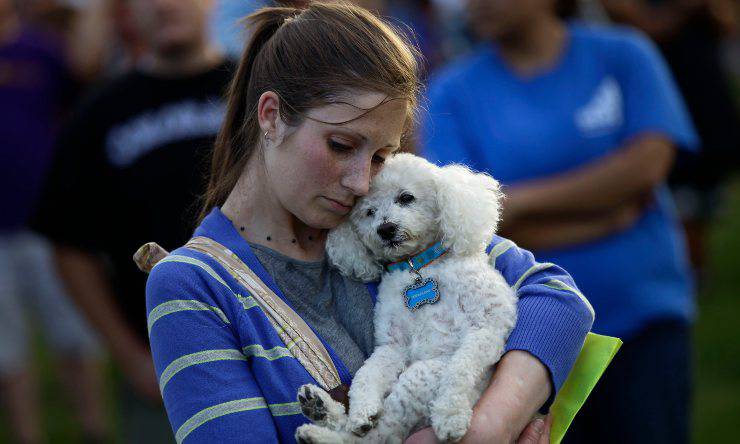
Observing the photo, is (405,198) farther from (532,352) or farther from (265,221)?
(532,352)

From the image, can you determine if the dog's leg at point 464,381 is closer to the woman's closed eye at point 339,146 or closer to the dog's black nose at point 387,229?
the dog's black nose at point 387,229

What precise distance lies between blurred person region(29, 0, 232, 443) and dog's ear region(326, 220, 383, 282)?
4.76 feet

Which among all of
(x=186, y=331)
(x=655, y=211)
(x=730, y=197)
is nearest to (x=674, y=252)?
(x=655, y=211)

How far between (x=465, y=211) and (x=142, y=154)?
6.36 feet

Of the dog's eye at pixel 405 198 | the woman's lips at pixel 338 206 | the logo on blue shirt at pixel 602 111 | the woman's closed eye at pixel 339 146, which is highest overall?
the woman's closed eye at pixel 339 146

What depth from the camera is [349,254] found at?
2.27 m

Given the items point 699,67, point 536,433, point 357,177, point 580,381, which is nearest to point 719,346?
point 699,67

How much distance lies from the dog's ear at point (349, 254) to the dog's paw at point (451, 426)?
43 centimetres

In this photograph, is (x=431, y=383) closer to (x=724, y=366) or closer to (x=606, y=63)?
(x=606, y=63)

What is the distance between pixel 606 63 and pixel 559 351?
182 centimetres

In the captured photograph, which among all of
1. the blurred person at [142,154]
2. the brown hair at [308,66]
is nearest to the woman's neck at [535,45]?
the blurred person at [142,154]

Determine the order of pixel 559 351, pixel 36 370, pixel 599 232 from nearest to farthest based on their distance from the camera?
pixel 559 351 → pixel 599 232 → pixel 36 370

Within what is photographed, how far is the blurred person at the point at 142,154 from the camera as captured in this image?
3801 mm

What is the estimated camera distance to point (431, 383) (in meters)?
2.09
